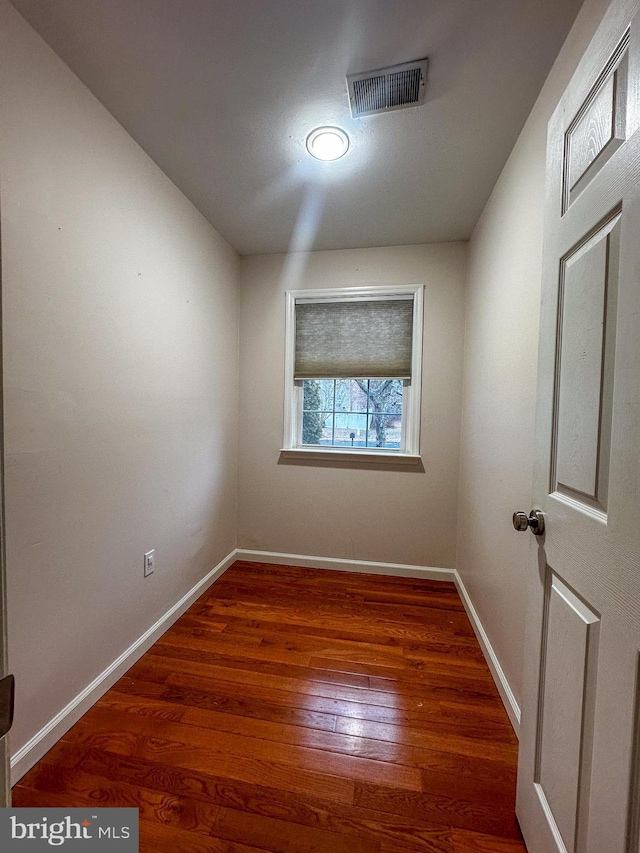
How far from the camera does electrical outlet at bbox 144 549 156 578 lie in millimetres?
1761

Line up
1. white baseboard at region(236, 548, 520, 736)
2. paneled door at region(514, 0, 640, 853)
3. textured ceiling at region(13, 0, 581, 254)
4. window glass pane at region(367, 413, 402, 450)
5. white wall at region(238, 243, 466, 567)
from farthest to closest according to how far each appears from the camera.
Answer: window glass pane at region(367, 413, 402, 450)
white wall at region(238, 243, 466, 567)
white baseboard at region(236, 548, 520, 736)
textured ceiling at region(13, 0, 581, 254)
paneled door at region(514, 0, 640, 853)

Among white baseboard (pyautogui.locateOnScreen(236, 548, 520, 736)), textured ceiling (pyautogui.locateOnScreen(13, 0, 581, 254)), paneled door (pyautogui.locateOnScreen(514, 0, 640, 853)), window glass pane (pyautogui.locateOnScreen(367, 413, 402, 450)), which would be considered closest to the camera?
paneled door (pyautogui.locateOnScreen(514, 0, 640, 853))

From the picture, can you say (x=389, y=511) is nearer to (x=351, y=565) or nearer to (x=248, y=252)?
(x=351, y=565)

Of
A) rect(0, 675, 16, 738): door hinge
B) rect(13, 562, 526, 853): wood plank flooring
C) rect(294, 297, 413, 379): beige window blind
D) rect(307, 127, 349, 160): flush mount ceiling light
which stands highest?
rect(307, 127, 349, 160): flush mount ceiling light

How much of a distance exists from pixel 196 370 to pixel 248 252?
45.7 inches

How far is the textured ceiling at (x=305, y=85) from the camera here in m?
1.09

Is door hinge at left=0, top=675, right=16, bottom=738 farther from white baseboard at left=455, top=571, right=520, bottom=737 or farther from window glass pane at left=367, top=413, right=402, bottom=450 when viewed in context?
window glass pane at left=367, top=413, right=402, bottom=450

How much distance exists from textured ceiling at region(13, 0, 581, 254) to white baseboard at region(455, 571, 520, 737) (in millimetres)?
2413

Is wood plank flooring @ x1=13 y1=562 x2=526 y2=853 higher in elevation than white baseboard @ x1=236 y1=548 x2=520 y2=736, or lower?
lower

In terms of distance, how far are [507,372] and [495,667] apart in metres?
1.39

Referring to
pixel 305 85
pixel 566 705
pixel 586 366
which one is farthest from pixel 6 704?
pixel 305 85

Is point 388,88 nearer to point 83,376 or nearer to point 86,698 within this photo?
point 83,376

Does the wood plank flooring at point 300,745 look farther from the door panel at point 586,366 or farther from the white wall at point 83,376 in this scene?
the door panel at point 586,366

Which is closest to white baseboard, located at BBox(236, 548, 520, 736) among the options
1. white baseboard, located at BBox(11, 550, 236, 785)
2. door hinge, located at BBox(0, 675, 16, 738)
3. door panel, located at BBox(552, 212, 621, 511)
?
white baseboard, located at BBox(11, 550, 236, 785)
